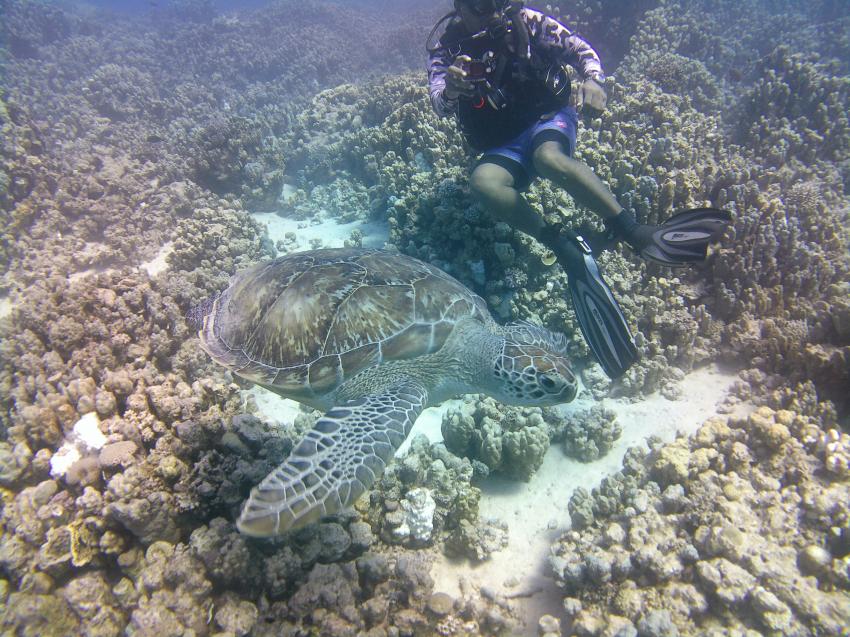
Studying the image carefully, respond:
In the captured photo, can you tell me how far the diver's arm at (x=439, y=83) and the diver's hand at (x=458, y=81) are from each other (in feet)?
0.91

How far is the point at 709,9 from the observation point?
51.4 ft

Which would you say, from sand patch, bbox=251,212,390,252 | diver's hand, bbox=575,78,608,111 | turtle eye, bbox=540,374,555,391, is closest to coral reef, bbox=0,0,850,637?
sand patch, bbox=251,212,390,252

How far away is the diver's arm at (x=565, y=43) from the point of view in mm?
4328

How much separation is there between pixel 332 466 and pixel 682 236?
3.32 meters

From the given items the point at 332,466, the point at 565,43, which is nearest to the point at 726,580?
the point at 332,466

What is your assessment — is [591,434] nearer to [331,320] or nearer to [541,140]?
[331,320]

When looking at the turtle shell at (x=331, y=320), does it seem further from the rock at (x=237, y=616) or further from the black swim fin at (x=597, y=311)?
the rock at (x=237, y=616)

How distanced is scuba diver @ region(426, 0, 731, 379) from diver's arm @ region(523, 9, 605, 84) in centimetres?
1

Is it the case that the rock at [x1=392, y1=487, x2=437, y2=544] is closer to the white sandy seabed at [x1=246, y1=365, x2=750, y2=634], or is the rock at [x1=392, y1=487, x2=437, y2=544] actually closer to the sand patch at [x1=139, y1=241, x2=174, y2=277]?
the white sandy seabed at [x1=246, y1=365, x2=750, y2=634]

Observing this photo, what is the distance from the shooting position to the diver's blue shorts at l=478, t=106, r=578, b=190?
3932 mm

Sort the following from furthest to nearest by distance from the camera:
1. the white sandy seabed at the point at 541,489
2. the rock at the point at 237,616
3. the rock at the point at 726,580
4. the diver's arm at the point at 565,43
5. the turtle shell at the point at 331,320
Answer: the diver's arm at the point at 565,43 → the turtle shell at the point at 331,320 → the white sandy seabed at the point at 541,489 → the rock at the point at 726,580 → the rock at the point at 237,616

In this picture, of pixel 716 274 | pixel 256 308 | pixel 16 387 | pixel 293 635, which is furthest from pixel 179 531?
pixel 716 274

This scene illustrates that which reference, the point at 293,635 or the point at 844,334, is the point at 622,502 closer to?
the point at 293,635

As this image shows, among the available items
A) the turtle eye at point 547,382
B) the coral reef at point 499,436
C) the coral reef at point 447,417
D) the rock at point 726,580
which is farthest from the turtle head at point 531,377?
the rock at point 726,580
